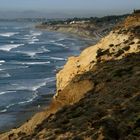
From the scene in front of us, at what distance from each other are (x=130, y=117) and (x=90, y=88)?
21.5ft

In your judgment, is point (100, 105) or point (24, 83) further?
point (24, 83)

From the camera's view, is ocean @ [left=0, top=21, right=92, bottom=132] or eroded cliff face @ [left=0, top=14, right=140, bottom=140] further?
ocean @ [left=0, top=21, right=92, bottom=132]

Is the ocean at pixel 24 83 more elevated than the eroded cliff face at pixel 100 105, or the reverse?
the eroded cliff face at pixel 100 105

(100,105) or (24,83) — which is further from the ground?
(100,105)

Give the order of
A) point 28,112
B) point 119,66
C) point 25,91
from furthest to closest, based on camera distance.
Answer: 1. point 25,91
2. point 28,112
3. point 119,66

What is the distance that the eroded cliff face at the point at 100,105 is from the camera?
18.8 m

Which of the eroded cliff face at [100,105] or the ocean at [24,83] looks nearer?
the eroded cliff face at [100,105]

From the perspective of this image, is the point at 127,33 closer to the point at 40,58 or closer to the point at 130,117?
the point at 130,117

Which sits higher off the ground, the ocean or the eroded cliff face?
the eroded cliff face

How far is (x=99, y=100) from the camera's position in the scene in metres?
23.0

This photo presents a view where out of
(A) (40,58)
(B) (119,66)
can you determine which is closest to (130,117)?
(B) (119,66)

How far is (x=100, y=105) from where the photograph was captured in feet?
72.2

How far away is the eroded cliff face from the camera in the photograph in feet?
61.7

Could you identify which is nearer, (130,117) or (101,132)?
(101,132)
